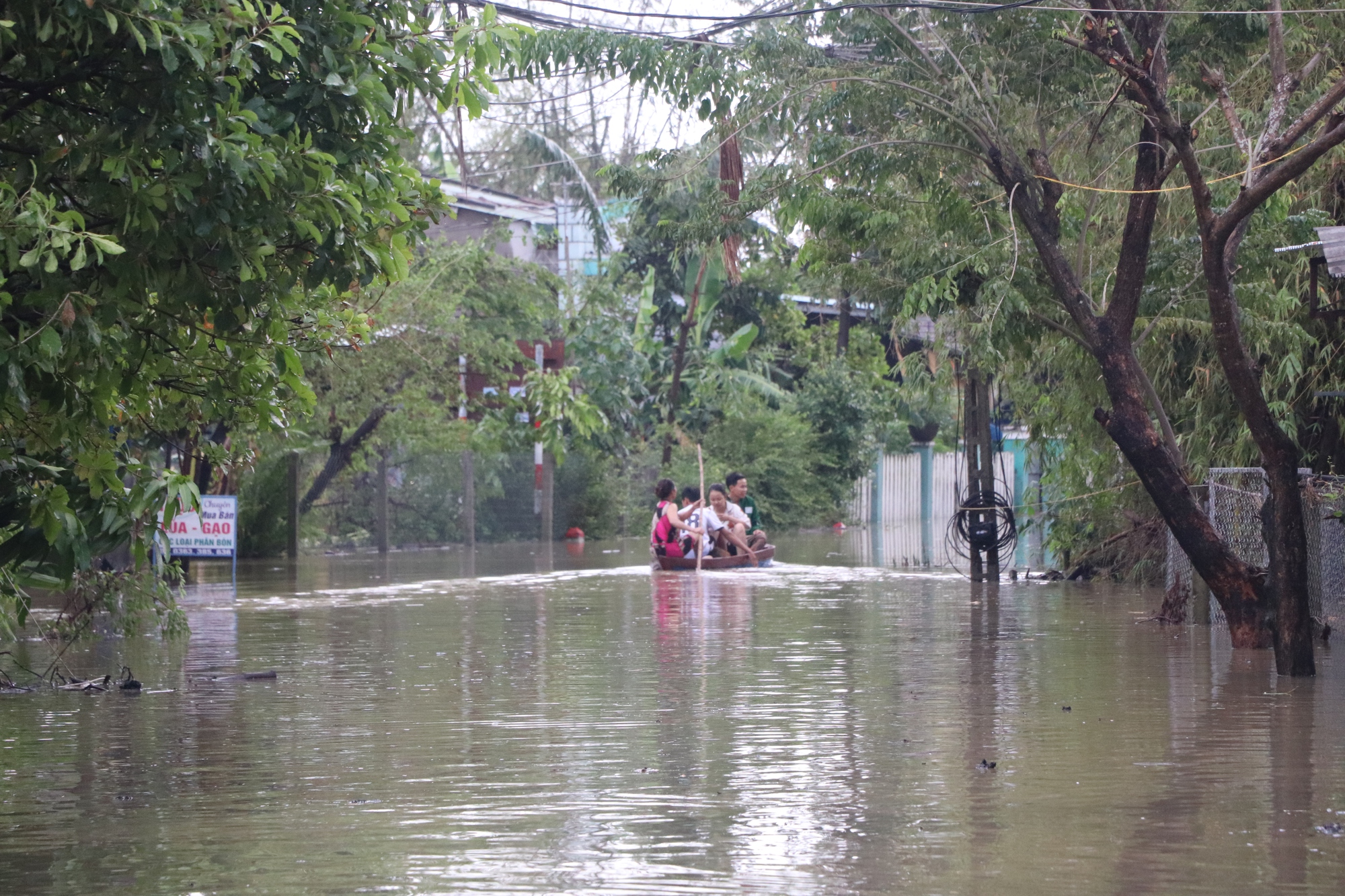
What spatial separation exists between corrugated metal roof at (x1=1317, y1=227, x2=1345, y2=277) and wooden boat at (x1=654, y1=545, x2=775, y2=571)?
14.0m

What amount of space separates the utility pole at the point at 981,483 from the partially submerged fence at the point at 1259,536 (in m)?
5.16

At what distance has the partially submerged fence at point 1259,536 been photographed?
14.1m

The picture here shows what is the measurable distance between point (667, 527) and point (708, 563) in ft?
2.95

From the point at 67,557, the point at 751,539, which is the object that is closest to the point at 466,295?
the point at 751,539

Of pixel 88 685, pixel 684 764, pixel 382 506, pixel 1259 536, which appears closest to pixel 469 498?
pixel 382 506

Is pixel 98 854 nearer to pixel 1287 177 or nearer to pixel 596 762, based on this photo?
pixel 596 762

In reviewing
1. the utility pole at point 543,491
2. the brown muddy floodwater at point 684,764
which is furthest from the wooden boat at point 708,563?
the utility pole at point 543,491

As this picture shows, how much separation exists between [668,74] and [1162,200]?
593cm

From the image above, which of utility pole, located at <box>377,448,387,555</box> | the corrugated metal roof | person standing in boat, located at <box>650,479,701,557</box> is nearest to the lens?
the corrugated metal roof

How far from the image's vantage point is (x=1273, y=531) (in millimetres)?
11844

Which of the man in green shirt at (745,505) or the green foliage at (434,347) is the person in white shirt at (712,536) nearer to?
the man in green shirt at (745,505)

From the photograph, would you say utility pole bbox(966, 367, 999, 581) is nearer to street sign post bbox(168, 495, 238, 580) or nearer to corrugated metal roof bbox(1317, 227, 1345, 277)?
corrugated metal roof bbox(1317, 227, 1345, 277)

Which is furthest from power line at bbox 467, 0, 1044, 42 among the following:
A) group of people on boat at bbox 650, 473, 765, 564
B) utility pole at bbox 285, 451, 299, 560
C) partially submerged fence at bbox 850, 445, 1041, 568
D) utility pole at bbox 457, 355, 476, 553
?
partially submerged fence at bbox 850, 445, 1041, 568

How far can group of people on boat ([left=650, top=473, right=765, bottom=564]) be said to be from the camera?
25.6m
